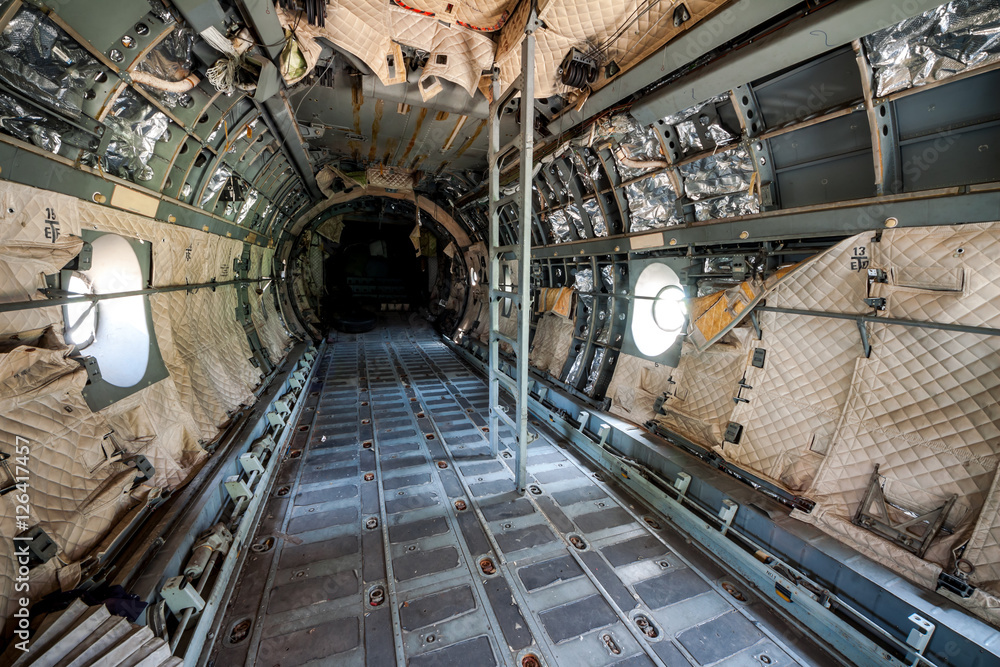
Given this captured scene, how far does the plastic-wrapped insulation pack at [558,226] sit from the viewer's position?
23.7 ft

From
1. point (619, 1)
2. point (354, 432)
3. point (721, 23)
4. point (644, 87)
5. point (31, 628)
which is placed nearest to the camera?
point (31, 628)

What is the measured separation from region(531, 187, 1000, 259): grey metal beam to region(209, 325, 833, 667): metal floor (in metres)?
3.26

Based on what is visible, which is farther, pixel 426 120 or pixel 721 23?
pixel 426 120

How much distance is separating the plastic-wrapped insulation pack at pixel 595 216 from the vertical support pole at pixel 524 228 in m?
2.55

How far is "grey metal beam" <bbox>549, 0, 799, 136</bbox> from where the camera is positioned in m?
2.65

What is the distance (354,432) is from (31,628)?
3881 mm

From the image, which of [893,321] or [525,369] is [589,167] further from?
[893,321]

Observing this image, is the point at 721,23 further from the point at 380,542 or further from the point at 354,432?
the point at 354,432

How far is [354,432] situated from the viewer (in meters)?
5.93

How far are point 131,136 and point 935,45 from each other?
6.39 m

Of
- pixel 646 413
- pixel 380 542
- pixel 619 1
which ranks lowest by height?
pixel 380 542

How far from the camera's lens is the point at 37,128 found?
2.49m

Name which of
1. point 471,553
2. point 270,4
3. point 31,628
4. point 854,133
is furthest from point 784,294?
point 31,628

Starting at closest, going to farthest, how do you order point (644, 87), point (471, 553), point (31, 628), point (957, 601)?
1. point (31, 628)
2. point (957, 601)
3. point (471, 553)
4. point (644, 87)
